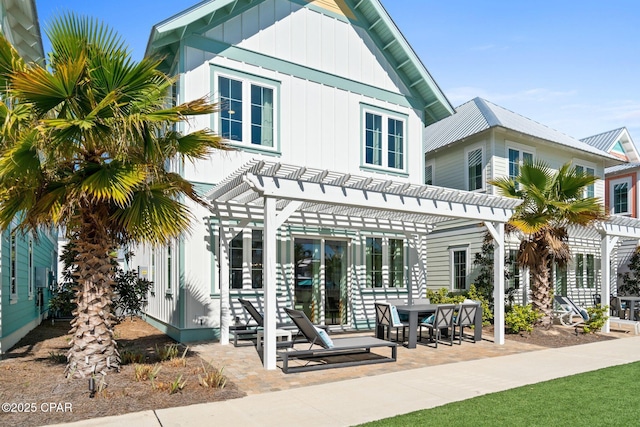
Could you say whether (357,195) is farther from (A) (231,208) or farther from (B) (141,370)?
(B) (141,370)

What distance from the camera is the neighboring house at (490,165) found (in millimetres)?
16812

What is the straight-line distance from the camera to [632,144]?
23375 millimetres

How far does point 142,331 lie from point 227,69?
7262 mm

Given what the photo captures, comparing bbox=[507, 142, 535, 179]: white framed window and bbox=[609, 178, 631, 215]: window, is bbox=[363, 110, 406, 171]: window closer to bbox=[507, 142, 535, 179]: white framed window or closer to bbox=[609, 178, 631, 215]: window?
bbox=[507, 142, 535, 179]: white framed window

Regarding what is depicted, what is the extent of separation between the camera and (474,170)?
17.3m

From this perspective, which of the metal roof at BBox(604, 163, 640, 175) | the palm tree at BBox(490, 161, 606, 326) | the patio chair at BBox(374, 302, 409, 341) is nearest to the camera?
the patio chair at BBox(374, 302, 409, 341)

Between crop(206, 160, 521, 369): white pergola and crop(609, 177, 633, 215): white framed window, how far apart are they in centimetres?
1412

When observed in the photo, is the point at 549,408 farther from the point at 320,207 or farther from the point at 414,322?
the point at 320,207

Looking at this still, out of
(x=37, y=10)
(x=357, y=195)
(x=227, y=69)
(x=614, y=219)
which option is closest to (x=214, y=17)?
(x=227, y=69)

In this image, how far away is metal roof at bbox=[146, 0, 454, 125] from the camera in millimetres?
10547

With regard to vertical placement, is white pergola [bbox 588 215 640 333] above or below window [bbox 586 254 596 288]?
above

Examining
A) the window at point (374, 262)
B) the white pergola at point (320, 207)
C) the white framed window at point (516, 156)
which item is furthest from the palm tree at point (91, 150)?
the white framed window at point (516, 156)

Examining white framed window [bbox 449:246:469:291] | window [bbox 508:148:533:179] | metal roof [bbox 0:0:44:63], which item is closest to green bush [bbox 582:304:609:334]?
white framed window [bbox 449:246:469:291]

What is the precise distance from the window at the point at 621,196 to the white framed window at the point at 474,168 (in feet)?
33.7
